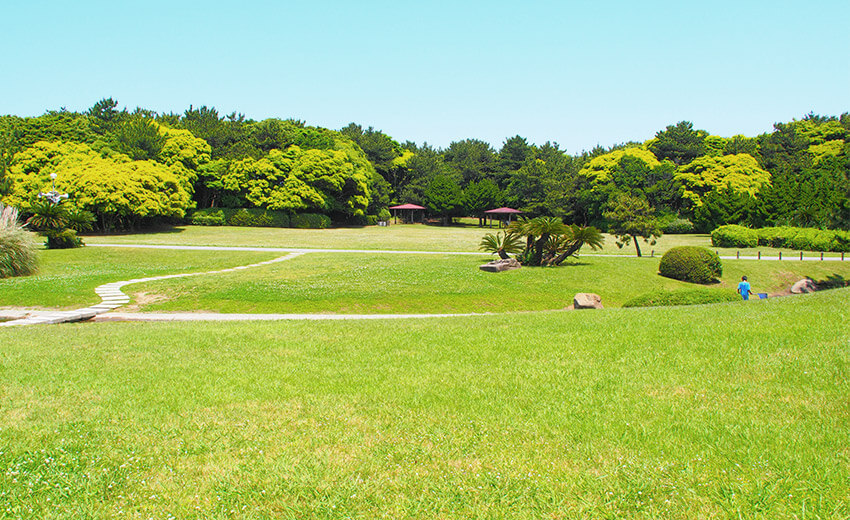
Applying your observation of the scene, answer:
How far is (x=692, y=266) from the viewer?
2242 cm

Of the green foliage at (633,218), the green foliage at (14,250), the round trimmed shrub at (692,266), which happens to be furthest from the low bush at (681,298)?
the green foliage at (14,250)

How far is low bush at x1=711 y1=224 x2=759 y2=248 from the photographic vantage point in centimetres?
3684

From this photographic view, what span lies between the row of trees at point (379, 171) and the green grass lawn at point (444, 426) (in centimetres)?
2238

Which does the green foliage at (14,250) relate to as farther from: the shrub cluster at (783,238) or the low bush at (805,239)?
the low bush at (805,239)

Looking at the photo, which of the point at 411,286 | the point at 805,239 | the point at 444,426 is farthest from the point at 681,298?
the point at 805,239

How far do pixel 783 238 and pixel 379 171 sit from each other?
54.7 m

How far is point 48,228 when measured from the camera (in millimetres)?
28734

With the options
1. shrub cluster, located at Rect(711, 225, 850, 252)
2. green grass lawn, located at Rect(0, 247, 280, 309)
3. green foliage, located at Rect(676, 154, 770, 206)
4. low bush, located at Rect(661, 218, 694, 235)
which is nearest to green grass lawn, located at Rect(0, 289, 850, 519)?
green grass lawn, located at Rect(0, 247, 280, 309)

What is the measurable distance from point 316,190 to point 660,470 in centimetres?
5675

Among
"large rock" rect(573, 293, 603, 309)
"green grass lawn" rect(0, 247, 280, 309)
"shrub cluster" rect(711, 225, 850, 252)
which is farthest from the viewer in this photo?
"shrub cluster" rect(711, 225, 850, 252)

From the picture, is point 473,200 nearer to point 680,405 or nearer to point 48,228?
point 48,228

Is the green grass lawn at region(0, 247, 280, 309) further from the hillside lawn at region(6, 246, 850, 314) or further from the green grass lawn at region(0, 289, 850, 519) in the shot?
the green grass lawn at region(0, 289, 850, 519)

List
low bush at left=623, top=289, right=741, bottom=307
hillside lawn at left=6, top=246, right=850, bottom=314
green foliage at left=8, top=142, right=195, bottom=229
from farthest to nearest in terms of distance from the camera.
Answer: green foliage at left=8, top=142, right=195, bottom=229 → hillside lawn at left=6, top=246, right=850, bottom=314 → low bush at left=623, top=289, right=741, bottom=307

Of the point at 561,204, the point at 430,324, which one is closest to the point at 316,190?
the point at 561,204
